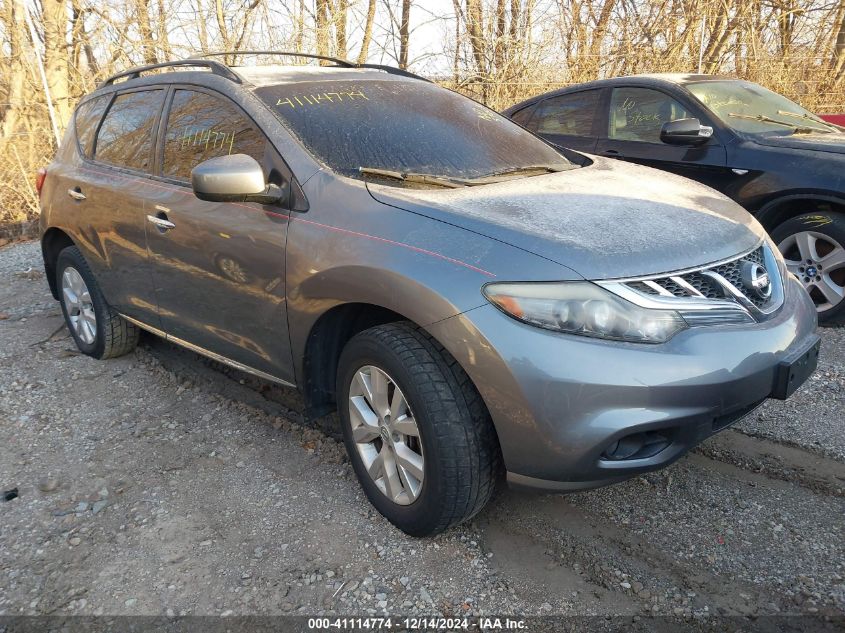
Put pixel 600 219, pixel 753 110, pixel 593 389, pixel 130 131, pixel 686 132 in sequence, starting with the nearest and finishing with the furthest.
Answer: pixel 593 389 → pixel 600 219 → pixel 130 131 → pixel 686 132 → pixel 753 110

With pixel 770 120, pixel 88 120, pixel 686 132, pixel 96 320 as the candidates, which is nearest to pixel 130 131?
pixel 88 120

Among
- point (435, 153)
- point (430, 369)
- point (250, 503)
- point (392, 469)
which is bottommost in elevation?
point (250, 503)

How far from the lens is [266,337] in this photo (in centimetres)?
287

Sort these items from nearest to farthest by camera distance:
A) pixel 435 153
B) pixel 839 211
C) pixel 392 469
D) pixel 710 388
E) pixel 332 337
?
pixel 710 388, pixel 392 469, pixel 332 337, pixel 435 153, pixel 839 211

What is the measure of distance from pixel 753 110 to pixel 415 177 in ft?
11.7

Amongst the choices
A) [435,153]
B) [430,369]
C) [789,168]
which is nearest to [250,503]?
[430,369]

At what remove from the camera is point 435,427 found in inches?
86.0

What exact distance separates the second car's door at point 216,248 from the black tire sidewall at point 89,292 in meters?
0.91

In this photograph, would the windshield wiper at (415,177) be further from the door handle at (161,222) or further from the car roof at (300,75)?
the door handle at (161,222)

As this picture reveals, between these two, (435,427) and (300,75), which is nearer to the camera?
(435,427)

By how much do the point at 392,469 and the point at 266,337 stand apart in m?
0.82

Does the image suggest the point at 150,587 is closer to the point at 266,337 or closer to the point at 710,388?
the point at 266,337

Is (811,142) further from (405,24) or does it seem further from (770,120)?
(405,24)

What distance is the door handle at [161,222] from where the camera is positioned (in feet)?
10.5
